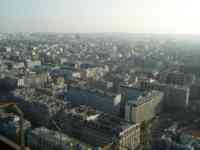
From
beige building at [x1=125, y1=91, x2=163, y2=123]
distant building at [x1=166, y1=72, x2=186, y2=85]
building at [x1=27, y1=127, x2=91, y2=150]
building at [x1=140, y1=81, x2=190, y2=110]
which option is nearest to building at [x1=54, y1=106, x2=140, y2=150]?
building at [x1=27, y1=127, x2=91, y2=150]

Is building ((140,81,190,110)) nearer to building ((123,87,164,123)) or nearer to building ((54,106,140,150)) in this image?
building ((123,87,164,123))

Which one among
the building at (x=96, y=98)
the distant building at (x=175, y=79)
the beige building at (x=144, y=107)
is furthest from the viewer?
the distant building at (x=175, y=79)

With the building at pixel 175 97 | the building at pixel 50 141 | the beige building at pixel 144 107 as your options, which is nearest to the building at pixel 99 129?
the building at pixel 50 141

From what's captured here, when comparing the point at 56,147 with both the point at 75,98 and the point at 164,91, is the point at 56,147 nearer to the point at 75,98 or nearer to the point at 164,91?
the point at 75,98

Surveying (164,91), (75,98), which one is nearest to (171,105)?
(164,91)

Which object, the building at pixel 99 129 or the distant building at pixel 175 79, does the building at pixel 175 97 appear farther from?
the building at pixel 99 129

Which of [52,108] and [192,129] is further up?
[52,108]

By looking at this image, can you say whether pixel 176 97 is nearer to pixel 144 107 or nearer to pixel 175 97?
pixel 175 97
